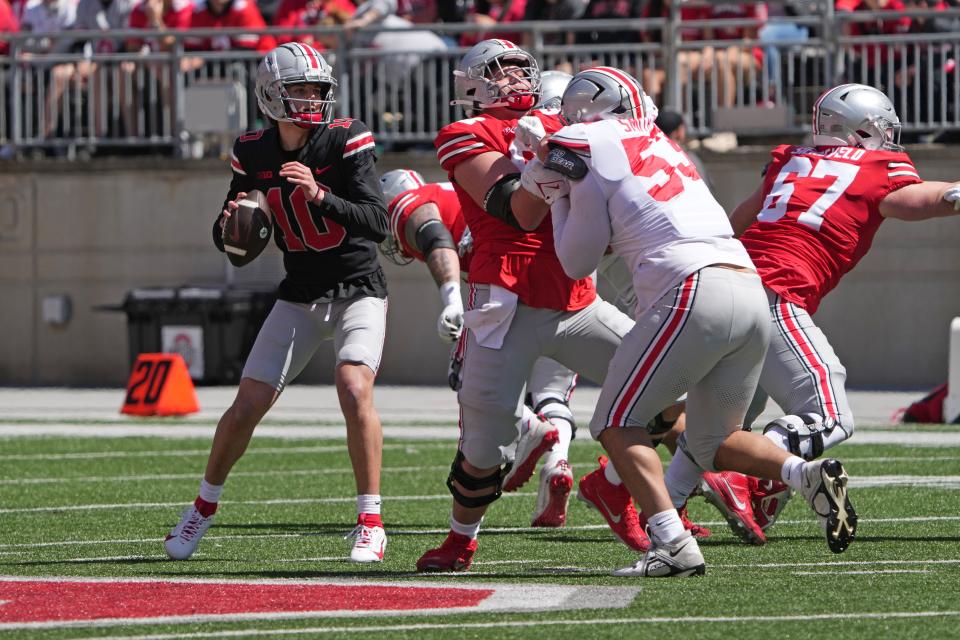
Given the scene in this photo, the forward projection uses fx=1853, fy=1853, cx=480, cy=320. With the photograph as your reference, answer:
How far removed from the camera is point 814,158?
A: 7395 mm

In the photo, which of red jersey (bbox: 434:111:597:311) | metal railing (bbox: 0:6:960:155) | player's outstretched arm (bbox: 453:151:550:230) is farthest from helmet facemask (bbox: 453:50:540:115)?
metal railing (bbox: 0:6:960:155)

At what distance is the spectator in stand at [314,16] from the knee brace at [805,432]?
1092 centimetres

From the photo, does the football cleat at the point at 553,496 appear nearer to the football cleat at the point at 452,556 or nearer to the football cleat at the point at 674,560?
the football cleat at the point at 452,556

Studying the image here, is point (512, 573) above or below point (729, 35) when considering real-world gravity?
below

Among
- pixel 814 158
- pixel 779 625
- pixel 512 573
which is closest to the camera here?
pixel 779 625

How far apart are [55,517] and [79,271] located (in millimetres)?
10171

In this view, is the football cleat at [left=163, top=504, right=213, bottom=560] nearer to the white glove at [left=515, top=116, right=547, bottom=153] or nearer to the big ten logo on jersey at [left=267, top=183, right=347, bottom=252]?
the big ten logo on jersey at [left=267, top=183, right=347, bottom=252]

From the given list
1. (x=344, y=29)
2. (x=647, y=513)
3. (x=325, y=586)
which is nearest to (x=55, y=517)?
(x=325, y=586)

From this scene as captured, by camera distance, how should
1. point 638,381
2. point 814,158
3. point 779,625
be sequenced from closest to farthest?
point 779,625 → point 638,381 → point 814,158

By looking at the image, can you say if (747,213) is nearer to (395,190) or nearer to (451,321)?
(451,321)

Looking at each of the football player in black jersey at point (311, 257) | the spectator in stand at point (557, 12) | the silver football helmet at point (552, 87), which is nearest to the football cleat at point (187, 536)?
the football player in black jersey at point (311, 257)

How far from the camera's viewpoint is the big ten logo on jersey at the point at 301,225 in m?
7.07

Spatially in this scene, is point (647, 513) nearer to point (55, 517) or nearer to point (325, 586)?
point (325, 586)

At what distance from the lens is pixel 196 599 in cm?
563
